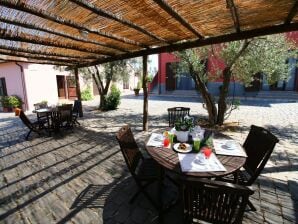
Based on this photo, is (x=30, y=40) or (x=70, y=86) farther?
(x=70, y=86)

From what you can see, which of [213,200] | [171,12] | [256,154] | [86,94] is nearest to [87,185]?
[213,200]

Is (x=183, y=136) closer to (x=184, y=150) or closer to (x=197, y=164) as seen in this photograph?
(x=184, y=150)

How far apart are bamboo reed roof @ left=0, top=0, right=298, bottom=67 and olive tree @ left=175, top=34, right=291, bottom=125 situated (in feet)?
6.38

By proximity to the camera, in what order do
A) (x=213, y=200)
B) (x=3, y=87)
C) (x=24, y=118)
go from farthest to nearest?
(x=3, y=87), (x=24, y=118), (x=213, y=200)

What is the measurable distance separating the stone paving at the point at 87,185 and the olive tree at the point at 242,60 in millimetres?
1782

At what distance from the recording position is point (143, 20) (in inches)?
112

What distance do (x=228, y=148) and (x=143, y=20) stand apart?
227 centimetres

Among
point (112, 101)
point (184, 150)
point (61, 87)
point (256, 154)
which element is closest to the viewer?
point (184, 150)

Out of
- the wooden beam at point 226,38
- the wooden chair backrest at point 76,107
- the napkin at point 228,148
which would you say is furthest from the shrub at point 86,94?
the napkin at point 228,148

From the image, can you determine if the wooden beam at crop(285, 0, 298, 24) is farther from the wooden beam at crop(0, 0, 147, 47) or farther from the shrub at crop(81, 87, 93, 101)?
the shrub at crop(81, 87, 93, 101)

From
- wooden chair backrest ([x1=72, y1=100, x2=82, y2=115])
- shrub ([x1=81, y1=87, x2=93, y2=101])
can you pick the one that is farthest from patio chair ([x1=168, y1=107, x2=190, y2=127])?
shrub ([x1=81, y1=87, x2=93, y2=101])

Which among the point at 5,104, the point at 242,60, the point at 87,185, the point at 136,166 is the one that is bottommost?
the point at 87,185

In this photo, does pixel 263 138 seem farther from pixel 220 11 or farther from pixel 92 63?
pixel 92 63

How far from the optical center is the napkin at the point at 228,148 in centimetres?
222
